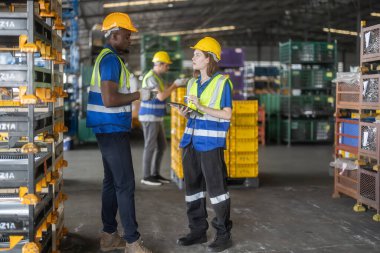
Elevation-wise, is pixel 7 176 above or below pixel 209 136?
below

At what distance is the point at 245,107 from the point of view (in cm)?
762

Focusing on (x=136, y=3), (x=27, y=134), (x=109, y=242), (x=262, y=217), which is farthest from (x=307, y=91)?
(x=27, y=134)

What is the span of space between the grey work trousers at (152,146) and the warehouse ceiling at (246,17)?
48.0 feet

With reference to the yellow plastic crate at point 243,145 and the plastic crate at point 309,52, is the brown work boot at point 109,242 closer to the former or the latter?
the yellow plastic crate at point 243,145

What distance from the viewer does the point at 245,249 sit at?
473 cm

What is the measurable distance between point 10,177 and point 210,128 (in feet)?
6.31

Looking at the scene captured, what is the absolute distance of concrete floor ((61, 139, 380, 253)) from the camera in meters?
4.88

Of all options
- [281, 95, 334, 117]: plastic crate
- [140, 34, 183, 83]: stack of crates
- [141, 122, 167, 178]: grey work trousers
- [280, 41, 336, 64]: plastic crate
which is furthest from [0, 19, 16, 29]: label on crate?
[140, 34, 183, 83]: stack of crates

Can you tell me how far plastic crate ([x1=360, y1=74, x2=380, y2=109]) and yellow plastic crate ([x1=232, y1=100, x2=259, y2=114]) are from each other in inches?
74.1

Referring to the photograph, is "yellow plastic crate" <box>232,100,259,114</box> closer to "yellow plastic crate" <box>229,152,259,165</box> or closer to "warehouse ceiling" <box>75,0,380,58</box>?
"yellow plastic crate" <box>229,152,259,165</box>

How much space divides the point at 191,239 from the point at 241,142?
3130 mm

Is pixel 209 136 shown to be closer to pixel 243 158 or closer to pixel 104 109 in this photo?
pixel 104 109

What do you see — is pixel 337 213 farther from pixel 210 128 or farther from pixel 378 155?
pixel 210 128

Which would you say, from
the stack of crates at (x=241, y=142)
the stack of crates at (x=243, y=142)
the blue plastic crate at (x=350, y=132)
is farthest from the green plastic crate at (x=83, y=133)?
the blue plastic crate at (x=350, y=132)
